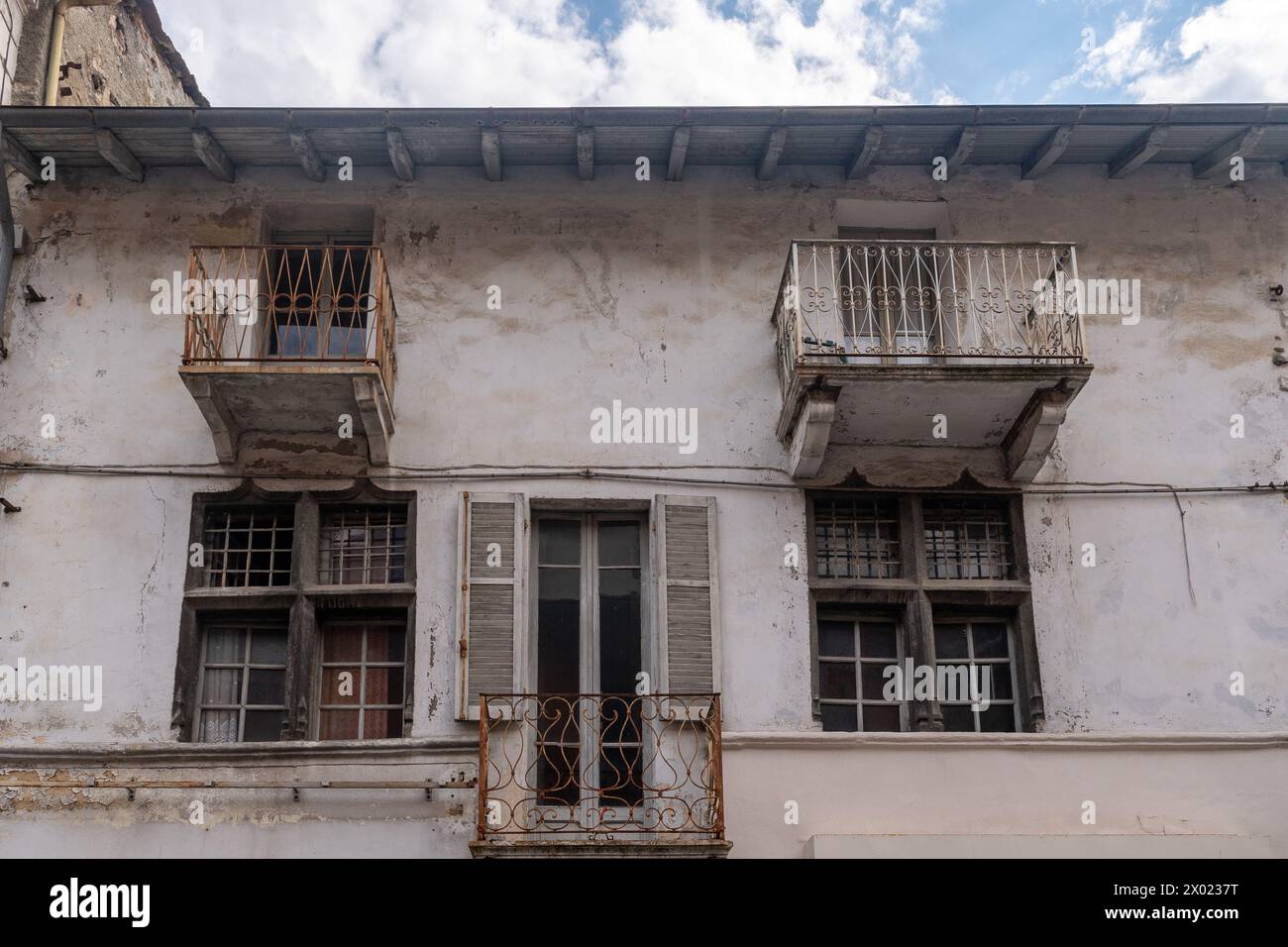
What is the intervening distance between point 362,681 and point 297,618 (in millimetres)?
614

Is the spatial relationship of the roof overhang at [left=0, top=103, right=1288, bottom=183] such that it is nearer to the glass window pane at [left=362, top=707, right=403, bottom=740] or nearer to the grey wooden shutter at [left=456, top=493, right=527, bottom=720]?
the grey wooden shutter at [left=456, top=493, right=527, bottom=720]

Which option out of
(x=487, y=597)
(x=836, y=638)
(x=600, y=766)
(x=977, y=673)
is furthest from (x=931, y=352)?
(x=600, y=766)

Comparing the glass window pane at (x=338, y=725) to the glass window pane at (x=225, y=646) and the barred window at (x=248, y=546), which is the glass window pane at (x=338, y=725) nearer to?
the glass window pane at (x=225, y=646)

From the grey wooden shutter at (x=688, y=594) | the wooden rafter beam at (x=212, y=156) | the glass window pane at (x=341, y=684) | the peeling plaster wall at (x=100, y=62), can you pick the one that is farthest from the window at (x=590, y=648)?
the peeling plaster wall at (x=100, y=62)

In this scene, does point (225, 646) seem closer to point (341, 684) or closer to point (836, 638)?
point (341, 684)

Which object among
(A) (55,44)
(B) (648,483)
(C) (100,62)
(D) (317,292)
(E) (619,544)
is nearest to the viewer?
(B) (648,483)

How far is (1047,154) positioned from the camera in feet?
35.5

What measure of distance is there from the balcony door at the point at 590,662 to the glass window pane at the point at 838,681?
4.06 ft

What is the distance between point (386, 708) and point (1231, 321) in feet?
22.6

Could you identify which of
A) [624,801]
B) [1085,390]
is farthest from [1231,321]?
[624,801]

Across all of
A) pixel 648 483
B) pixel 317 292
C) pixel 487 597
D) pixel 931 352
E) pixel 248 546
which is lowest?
pixel 487 597

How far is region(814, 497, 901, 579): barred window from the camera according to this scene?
10086 millimetres

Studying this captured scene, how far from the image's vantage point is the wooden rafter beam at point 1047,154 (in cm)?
1068

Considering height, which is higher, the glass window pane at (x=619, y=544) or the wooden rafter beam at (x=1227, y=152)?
the wooden rafter beam at (x=1227, y=152)
